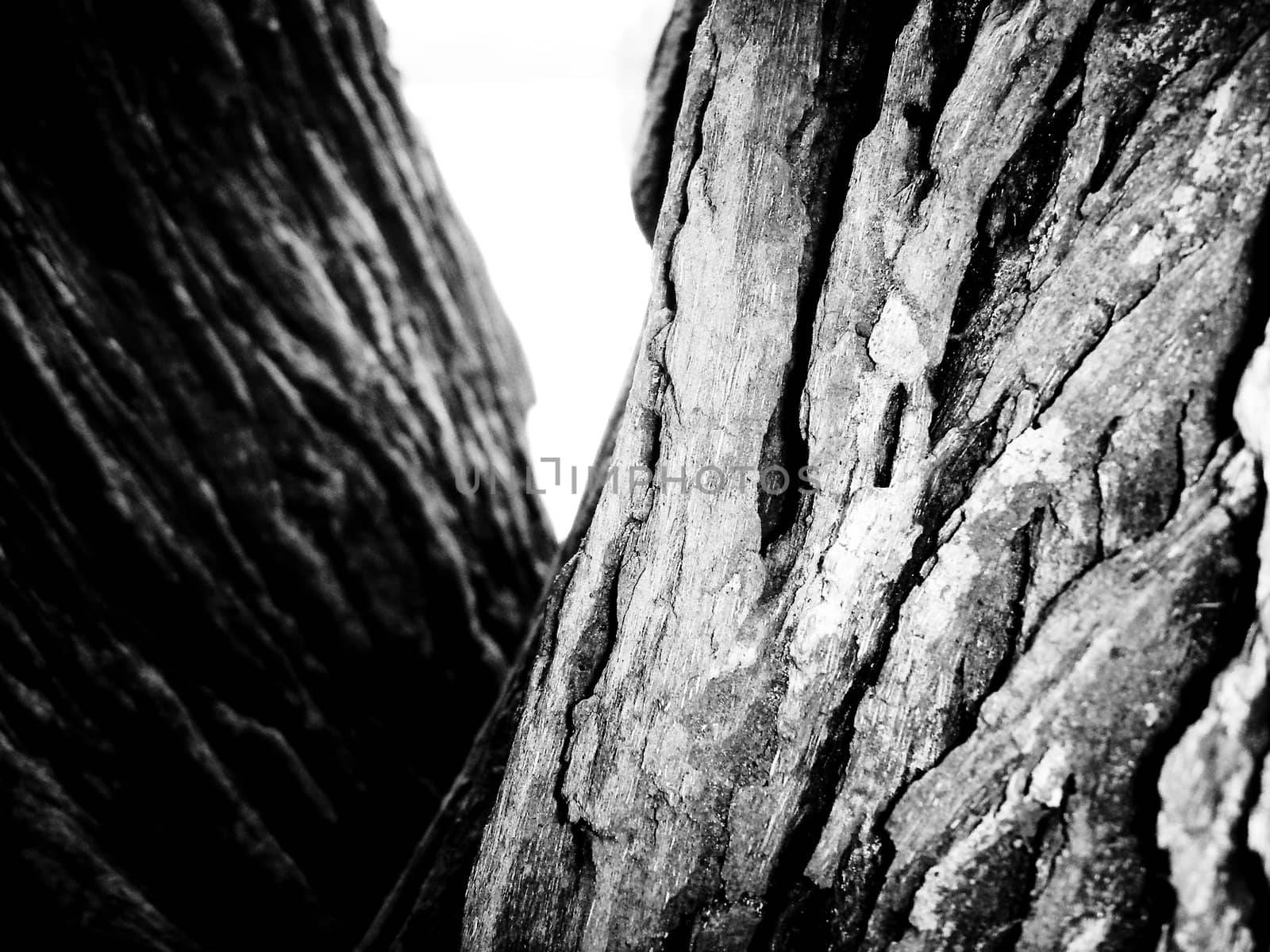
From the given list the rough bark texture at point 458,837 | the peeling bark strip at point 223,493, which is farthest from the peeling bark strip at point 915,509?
the peeling bark strip at point 223,493

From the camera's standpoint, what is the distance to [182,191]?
122cm

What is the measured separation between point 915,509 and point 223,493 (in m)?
1.27

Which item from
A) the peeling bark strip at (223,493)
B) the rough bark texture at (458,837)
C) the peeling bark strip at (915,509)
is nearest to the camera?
the peeling bark strip at (915,509)

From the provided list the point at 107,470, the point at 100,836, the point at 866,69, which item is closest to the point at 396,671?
the point at 100,836

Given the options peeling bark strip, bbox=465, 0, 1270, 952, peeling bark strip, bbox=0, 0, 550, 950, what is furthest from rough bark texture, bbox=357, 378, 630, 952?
peeling bark strip, bbox=0, 0, 550, 950

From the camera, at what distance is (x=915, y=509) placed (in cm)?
50

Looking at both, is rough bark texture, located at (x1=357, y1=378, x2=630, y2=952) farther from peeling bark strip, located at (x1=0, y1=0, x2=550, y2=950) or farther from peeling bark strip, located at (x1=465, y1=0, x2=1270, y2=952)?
peeling bark strip, located at (x1=0, y1=0, x2=550, y2=950)

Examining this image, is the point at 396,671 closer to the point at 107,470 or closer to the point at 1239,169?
the point at 107,470

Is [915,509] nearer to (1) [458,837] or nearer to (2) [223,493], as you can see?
(1) [458,837]

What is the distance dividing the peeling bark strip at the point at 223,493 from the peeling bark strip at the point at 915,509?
30.3 inches

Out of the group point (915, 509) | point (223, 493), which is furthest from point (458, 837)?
point (223, 493)

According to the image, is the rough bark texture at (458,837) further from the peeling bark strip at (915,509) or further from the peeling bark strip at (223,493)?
the peeling bark strip at (223,493)

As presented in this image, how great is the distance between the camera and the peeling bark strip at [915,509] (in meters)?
0.43

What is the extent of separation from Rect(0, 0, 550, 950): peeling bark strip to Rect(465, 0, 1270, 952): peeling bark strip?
0.77 metres
